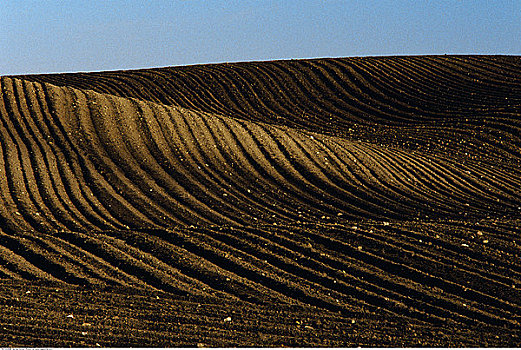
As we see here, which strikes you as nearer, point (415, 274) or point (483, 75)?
point (415, 274)

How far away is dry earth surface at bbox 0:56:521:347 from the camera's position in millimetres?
5359

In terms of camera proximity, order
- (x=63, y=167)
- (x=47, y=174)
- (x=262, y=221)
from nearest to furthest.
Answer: (x=262, y=221)
(x=47, y=174)
(x=63, y=167)

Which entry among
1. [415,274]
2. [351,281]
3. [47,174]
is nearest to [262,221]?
[351,281]

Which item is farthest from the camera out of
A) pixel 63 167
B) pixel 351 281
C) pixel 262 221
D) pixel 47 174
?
pixel 63 167

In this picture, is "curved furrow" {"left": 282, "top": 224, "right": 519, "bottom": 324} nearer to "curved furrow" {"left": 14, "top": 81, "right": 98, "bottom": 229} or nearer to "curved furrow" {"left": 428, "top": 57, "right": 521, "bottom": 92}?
"curved furrow" {"left": 14, "top": 81, "right": 98, "bottom": 229}

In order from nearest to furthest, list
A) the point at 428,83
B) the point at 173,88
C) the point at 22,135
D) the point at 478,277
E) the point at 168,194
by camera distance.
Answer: the point at 478,277, the point at 168,194, the point at 22,135, the point at 428,83, the point at 173,88

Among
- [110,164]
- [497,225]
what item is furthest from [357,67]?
[497,225]

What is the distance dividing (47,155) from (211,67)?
15804 mm

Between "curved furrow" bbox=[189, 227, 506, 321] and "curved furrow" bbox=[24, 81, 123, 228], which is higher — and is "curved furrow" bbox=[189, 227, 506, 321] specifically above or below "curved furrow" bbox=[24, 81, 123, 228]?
below

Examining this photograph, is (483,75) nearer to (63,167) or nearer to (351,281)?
(63,167)

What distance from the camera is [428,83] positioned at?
73.3 ft

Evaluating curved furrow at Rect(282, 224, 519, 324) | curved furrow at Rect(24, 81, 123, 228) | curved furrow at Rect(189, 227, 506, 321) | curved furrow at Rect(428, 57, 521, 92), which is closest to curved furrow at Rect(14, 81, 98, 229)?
curved furrow at Rect(24, 81, 123, 228)

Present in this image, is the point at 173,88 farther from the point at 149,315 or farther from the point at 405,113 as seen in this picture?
the point at 149,315

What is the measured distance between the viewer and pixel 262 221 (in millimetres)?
9547
